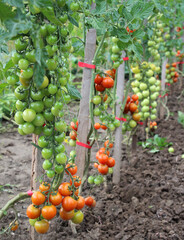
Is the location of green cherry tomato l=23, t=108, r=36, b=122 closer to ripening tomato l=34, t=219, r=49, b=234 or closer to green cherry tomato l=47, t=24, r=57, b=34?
green cherry tomato l=47, t=24, r=57, b=34

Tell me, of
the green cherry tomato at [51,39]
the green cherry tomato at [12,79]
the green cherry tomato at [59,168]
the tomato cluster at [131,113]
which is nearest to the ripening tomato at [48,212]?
the green cherry tomato at [59,168]

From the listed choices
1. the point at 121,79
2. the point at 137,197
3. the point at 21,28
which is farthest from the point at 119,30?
the point at 137,197

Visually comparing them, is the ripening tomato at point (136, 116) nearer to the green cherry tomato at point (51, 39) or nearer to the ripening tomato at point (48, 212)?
the ripening tomato at point (48, 212)

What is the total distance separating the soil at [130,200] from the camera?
6.13 feet

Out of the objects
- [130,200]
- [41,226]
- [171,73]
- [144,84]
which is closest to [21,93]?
[41,226]

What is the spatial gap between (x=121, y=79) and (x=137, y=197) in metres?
1.10

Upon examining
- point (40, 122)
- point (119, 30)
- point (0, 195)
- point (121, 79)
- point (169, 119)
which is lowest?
point (0, 195)

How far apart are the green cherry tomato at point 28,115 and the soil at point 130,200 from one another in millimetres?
1035

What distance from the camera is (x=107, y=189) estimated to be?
8.20 ft

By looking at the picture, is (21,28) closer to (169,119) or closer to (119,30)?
(119,30)

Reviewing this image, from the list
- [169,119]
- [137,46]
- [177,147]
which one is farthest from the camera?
[169,119]

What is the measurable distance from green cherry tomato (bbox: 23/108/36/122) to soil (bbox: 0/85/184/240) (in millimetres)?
1035

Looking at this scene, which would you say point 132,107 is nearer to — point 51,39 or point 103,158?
point 103,158

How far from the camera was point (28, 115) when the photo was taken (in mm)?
1073
